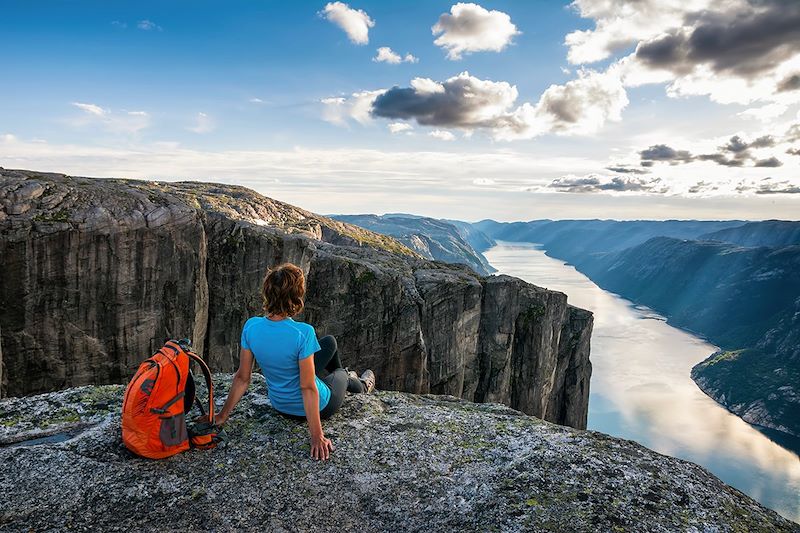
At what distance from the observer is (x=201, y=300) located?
43.0 metres

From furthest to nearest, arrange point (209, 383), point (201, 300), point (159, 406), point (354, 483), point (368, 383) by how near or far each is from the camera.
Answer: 1. point (201, 300)
2. point (368, 383)
3. point (209, 383)
4. point (354, 483)
5. point (159, 406)

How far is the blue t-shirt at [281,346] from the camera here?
9641 mm

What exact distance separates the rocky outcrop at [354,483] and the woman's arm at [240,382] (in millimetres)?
437

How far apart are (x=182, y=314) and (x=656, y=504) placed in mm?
38890

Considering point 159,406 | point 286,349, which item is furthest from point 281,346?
point 159,406

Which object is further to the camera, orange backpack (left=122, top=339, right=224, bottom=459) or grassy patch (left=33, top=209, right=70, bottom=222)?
grassy patch (left=33, top=209, right=70, bottom=222)

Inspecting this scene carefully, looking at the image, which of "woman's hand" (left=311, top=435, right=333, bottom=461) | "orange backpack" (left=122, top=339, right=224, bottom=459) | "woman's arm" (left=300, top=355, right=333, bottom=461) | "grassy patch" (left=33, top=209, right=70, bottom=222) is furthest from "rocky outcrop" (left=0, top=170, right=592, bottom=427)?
"woman's hand" (left=311, top=435, right=333, bottom=461)

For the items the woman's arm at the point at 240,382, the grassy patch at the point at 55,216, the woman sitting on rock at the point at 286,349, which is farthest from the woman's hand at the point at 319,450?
the grassy patch at the point at 55,216

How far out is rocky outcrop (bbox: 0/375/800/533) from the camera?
26.6 feet

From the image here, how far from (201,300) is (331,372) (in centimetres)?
3558

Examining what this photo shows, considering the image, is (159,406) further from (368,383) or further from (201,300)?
(201,300)

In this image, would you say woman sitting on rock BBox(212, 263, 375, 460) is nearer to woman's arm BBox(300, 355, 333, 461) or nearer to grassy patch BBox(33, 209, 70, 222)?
woman's arm BBox(300, 355, 333, 461)

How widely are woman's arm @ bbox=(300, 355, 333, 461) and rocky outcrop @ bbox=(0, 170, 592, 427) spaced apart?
29.8m

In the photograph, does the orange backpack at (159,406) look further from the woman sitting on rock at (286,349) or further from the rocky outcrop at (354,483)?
the woman sitting on rock at (286,349)
